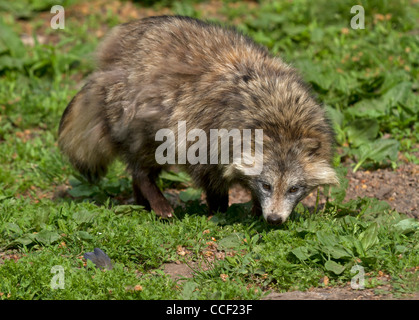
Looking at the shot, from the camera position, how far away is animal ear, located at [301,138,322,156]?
5.15 meters

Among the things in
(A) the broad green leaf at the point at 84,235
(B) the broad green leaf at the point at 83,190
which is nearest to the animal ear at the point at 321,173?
(A) the broad green leaf at the point at 84,235

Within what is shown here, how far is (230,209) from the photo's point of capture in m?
5.84

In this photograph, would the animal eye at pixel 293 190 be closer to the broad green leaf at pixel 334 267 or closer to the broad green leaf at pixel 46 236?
the broad green leaf at pixel 334 267

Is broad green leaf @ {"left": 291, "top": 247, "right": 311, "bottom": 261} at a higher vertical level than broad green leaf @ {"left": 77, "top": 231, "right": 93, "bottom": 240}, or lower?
lower

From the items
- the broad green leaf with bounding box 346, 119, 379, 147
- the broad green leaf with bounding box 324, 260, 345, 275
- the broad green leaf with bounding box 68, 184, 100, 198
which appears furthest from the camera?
the broad green leaf with bounding box 346, 119, 379, 147

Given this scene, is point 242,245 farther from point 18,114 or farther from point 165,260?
point 18,114

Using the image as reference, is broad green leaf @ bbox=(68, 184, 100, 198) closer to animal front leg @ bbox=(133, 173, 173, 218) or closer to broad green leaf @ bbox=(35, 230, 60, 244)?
animal front leg @ bbox=(133, 173, 173, 218)

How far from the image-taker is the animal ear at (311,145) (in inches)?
203

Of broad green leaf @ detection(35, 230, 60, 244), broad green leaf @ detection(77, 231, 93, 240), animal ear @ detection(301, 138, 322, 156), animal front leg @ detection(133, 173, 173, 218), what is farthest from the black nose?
broad green leaf @ detection(35, 230, 60, 244)

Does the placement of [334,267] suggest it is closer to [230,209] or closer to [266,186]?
[266,186]

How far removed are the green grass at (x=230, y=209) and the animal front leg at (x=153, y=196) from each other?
14 centimetres

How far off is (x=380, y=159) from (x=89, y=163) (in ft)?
9.40

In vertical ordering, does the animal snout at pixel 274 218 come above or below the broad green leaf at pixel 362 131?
below

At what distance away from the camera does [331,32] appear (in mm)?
8992
